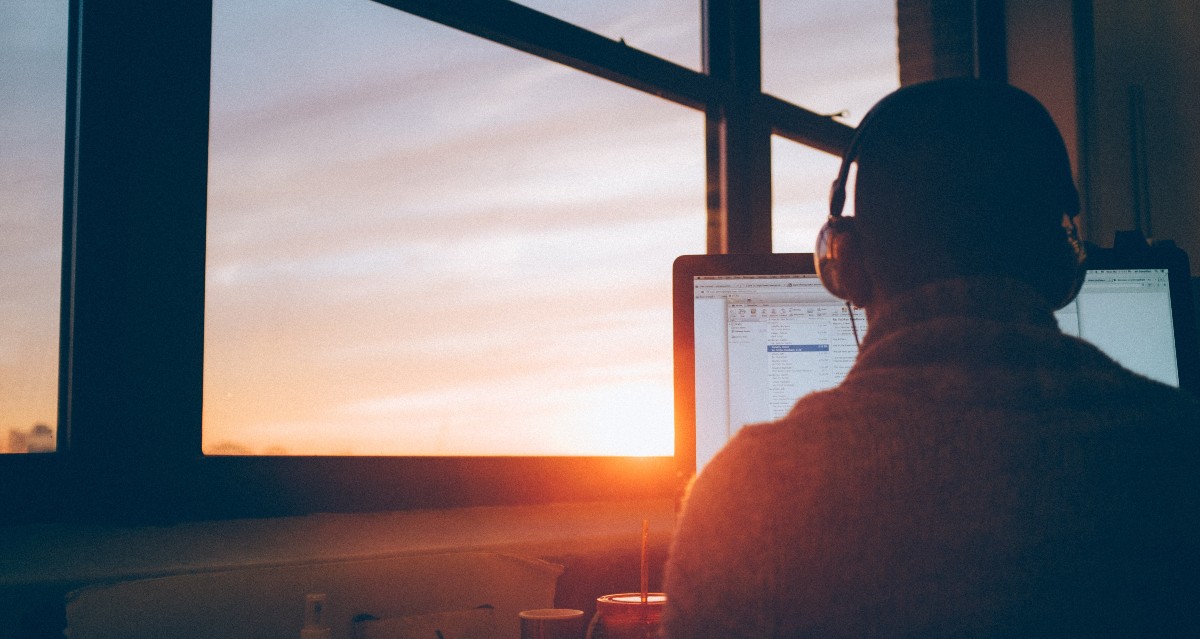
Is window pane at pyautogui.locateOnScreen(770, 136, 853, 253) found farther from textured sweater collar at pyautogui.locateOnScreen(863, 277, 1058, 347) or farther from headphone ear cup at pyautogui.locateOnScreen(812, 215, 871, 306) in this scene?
textured sweater collar at pyautogui.locateOnScreen(863, 277, 1058, 347)

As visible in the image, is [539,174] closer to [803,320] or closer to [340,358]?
[340,358]

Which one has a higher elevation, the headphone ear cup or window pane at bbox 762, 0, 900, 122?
window pane at bbox 762, 0, 900, 122

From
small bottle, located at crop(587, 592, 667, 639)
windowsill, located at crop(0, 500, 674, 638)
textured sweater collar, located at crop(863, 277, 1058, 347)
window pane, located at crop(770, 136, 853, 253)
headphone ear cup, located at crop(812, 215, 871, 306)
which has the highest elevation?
window pane, located at crop(770, 136, 853, 253)

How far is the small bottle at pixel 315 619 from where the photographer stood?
1029 mm

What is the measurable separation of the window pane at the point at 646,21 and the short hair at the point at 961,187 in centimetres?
137

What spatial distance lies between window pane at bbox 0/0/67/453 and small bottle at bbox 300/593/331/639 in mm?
433

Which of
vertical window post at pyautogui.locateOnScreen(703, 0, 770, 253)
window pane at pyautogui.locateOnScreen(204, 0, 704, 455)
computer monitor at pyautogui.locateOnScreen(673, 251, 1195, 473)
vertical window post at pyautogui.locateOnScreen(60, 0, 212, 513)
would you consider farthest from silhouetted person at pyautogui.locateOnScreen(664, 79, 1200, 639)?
vertical window post at pyautogui.locateOnScreen(703, 0, 770, 253)

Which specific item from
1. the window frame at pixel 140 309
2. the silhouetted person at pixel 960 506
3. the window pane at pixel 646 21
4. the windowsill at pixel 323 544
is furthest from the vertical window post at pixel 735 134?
the silhouetted person at pixel 960 506

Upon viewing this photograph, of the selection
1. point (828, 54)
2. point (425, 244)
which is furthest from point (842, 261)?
point (828, 54)

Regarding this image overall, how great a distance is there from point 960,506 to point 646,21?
186cm

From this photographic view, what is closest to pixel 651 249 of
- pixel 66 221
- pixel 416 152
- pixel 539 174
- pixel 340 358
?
pixel 539 174

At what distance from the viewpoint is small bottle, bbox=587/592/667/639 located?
42.4 inches

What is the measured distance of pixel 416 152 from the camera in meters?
1.73

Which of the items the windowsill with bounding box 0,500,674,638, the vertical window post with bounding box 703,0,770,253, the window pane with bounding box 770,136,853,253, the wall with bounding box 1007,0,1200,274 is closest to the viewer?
the windowsill with bounding box 0,500,674,638
